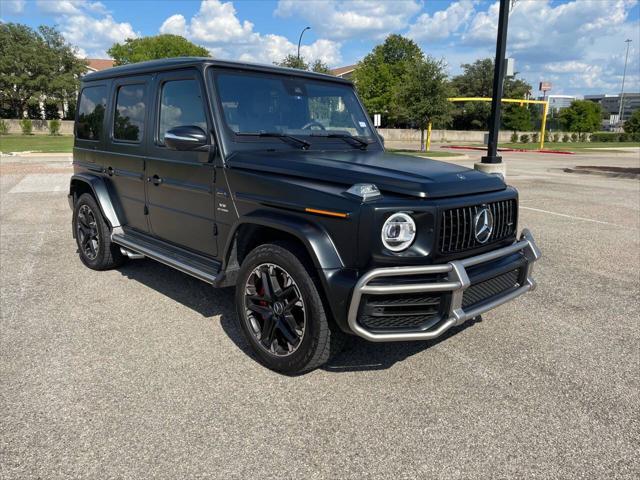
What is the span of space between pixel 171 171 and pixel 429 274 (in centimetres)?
226

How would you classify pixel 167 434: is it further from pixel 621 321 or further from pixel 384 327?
pixel 621 321

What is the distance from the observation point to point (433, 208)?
281 centimetres

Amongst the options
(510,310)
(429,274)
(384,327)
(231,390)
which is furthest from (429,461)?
(510,310)

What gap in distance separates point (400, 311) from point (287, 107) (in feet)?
6.41

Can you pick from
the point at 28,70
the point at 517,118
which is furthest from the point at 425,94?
the point at 28,70

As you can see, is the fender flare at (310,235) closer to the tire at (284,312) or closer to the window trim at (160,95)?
the tire at (284,312)

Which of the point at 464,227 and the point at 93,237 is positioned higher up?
the point at 464,227

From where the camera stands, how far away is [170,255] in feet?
13.4

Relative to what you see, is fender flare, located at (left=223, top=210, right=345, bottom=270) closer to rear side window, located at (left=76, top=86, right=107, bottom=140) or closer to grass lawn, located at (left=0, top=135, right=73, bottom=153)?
rear side window, located at (left=76, top=86, right=107, bottom=140)

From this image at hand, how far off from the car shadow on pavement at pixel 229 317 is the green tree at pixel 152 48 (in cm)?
6937

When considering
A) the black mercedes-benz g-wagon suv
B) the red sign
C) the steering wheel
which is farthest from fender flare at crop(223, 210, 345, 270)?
the red sign

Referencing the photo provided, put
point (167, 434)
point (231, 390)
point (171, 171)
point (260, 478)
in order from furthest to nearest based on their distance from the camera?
point (171, 171) → point (231, 390) → point (167, 434) → point (260, 478)

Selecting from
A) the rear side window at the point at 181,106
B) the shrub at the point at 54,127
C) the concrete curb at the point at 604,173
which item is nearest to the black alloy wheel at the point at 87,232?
the rear side window at the point at 181,106

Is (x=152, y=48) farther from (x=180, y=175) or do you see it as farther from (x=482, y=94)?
(x=180, y=175)
